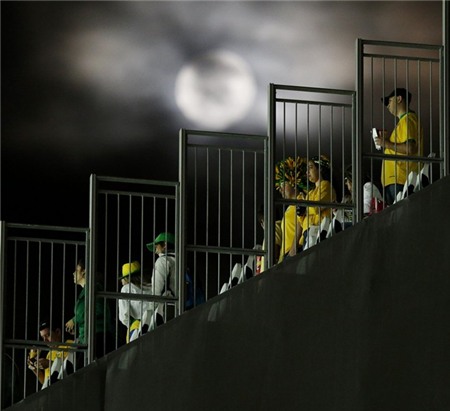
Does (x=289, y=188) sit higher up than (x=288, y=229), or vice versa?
(x=289, y=188)

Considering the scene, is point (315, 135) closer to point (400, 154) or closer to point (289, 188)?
point (289, 188)

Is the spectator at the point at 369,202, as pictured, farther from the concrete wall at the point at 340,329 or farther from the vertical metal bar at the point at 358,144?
the concrete wall at the point at 340,329

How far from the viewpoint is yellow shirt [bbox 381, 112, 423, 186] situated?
10383mm

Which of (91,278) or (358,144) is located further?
(91,278)

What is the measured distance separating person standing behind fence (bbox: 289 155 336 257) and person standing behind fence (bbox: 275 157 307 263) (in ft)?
0.16

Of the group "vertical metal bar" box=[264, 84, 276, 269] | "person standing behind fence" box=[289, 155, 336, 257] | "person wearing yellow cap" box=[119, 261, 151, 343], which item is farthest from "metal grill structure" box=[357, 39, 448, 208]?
"person wearing yellow cap" box=[119, 261, 151, 343]

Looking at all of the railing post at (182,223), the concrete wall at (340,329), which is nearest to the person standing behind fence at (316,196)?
the concrete wall at (340,329)

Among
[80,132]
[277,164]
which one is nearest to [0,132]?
[80,132]

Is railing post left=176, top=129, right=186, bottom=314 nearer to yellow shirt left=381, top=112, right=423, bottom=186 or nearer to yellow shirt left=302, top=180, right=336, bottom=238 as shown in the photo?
yellow shirt left=302, top=180, right=336, bottom=238

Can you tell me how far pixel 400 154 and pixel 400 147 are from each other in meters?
0.06

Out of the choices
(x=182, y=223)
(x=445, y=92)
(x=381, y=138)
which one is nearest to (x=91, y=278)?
(x=182, y=223)

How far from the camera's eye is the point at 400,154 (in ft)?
34.0

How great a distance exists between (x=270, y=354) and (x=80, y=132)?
22.7 ft

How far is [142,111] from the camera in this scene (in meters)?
16.7
